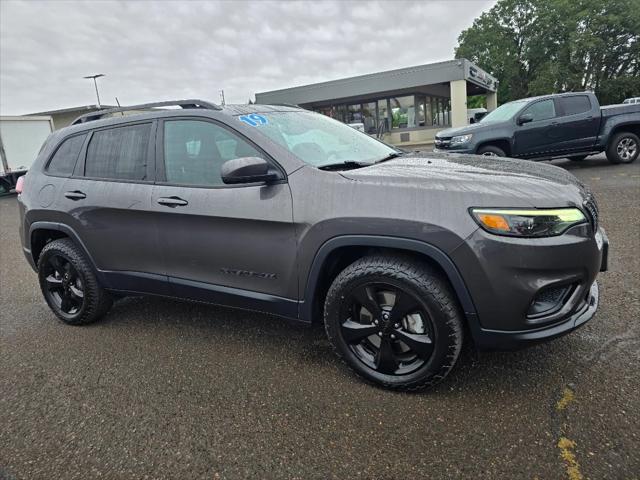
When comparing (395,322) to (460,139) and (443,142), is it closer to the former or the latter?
(460,139)

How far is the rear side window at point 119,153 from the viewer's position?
3187 millimetres

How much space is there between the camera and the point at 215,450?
215 centimetres

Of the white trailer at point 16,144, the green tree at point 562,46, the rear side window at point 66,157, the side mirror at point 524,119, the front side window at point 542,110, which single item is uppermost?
the green tree at point 562,46

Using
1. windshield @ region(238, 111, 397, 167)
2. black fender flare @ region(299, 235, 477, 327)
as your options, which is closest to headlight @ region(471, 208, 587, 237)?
black fender flare @ region(299, 235, 477, 327)

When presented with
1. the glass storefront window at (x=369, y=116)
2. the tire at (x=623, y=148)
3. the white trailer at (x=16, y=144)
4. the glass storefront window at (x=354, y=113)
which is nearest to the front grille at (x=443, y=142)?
the tire at (x=623, y=148)

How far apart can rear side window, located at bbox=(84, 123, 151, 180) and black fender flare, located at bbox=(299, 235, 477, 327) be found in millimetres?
1493

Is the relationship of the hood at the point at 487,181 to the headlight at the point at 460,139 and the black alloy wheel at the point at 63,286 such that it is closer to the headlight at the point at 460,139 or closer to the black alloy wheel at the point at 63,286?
the black alloy wheel at the point at 63,286

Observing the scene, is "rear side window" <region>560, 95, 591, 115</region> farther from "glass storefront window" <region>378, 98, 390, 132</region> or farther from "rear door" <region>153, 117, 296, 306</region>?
"glass storefront window" <region>378, 98, 390, 132</region>

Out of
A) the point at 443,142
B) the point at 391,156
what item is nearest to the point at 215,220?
the point at 391,156

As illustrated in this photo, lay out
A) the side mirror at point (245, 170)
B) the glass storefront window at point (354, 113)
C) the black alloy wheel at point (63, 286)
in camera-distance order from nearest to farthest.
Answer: the side mirror at point (245, 170), the black alloy wheel at point (63, 286), the glass storefront window at point (354, 113)

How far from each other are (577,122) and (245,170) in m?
9.20

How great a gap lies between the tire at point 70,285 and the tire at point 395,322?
2094mm

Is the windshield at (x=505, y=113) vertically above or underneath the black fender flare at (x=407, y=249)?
above

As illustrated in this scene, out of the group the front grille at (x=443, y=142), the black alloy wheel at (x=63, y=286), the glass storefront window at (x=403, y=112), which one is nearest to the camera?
the black alloy wheel at (x=63, y=286)
